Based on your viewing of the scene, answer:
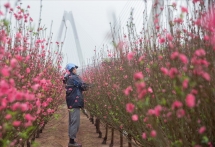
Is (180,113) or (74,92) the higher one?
(74,92)

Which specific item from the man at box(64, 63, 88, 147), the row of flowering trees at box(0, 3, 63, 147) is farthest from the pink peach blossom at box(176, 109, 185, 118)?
the man at box(64, 63, 88, 147)

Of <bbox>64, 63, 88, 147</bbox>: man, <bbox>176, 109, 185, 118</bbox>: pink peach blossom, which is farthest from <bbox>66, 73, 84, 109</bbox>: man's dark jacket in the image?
<bbox>176, 109, 185, 118</bbox>: pink peach blossom

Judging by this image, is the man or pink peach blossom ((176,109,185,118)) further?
the man

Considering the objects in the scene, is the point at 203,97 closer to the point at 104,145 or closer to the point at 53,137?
the point at 104,145

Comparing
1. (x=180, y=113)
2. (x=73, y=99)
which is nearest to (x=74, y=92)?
(x=73, y=99)

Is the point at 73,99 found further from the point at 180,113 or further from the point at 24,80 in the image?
the point at 180,113

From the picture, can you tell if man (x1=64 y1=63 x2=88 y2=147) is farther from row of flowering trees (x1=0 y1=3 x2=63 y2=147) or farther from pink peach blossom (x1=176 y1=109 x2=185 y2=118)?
pink peach blossom (x1=176 y1=109 x2=185 y2=118)

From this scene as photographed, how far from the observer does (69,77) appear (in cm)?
766

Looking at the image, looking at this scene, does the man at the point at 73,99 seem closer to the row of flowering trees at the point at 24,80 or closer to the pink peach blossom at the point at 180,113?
the row of flowering trees at the point at 24,80

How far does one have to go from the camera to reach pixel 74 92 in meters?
7.62

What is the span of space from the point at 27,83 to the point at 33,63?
1.33 meters

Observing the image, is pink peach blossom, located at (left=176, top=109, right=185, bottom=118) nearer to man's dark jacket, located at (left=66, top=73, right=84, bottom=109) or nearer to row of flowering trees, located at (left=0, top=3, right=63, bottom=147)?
row of flowering trees, located at (left=0, top=3, right=63, bottom=147)

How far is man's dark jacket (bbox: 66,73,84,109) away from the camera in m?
7.54

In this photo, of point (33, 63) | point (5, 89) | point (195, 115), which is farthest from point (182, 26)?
point (33, 63)
